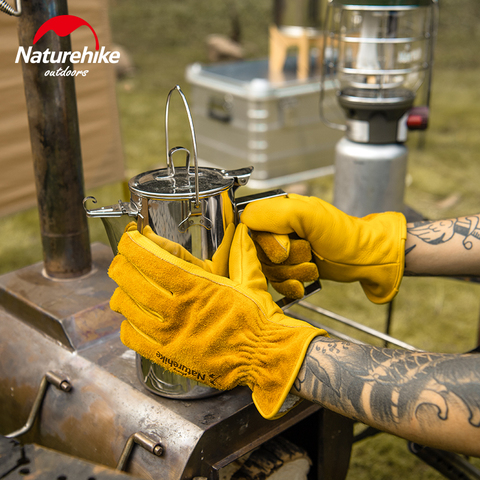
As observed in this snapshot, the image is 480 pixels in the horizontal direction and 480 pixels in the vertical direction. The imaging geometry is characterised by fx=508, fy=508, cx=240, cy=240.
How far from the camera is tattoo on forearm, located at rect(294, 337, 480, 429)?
0.63 metres

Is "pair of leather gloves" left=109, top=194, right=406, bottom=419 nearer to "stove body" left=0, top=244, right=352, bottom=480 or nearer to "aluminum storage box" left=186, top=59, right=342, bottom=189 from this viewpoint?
"stove body" left=0, top=244, right=352, bottom=480

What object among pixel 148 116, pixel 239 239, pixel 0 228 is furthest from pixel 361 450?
pixel 148 116

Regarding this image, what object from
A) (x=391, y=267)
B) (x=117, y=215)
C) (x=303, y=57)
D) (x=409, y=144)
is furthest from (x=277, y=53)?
(x=117, y=215)

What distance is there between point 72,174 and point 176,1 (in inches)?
270

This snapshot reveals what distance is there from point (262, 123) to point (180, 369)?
2507 mm

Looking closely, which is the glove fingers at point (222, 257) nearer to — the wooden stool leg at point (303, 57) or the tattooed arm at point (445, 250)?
the tattooed arm at point (445, 250)

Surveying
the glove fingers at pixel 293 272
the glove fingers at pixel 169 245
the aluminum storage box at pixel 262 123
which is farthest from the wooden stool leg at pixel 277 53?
the glove fingers at pixel 169 245

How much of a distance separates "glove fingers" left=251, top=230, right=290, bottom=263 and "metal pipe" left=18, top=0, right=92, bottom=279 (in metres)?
0.48

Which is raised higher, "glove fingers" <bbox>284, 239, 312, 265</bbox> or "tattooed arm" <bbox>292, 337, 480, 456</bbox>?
"glove fingers" <bbox>284, 239, 312, 265</bbox>

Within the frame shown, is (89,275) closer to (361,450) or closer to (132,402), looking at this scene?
(132,402)

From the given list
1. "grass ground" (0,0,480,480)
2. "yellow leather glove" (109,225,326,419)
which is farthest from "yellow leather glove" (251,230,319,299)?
"grass ground" (0,0,480,480)

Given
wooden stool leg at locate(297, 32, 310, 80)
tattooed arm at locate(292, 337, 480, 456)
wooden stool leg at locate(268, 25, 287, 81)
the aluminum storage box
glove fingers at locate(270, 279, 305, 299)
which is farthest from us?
wooden stool leg at locate(268, 25, 287, 81)

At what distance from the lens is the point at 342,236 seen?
0.88m

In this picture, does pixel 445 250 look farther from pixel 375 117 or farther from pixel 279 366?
pixel 375 117
